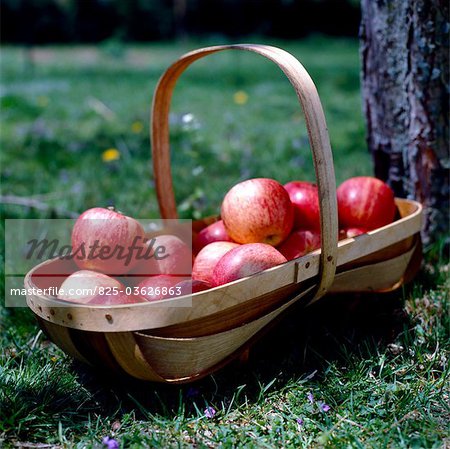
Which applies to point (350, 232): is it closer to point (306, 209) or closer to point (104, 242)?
point (306, 209)

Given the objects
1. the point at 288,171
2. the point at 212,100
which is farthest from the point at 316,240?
the point at 212,100

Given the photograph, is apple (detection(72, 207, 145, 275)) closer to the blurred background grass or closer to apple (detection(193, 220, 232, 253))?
apple (detection(193, 220, 232, 253))

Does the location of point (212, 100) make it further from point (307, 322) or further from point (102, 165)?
point (307, 322)

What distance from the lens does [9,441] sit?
1.52m

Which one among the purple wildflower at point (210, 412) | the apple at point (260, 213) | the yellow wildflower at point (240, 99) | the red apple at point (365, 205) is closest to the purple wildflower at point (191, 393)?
the purple wildflower at point (210, 412)

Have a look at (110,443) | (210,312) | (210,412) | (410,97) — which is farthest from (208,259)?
(410,97)

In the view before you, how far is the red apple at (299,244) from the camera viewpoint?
1965mm

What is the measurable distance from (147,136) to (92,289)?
10.1ft

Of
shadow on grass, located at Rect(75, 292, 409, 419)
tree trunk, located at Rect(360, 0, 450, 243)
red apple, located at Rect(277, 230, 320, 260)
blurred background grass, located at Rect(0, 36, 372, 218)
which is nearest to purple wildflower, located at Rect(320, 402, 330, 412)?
shadow on grass, located at Rect(75, 292, 409, 419)

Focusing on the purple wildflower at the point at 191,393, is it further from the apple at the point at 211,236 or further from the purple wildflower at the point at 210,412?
the apple at the point at 211,236

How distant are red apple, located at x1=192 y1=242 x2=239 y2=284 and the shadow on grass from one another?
10.9 inches

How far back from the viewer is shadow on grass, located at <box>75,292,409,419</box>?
1713 mm

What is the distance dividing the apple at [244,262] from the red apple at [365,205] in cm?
45

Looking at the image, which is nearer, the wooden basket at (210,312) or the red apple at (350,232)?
the wooden basket at (210,312)
